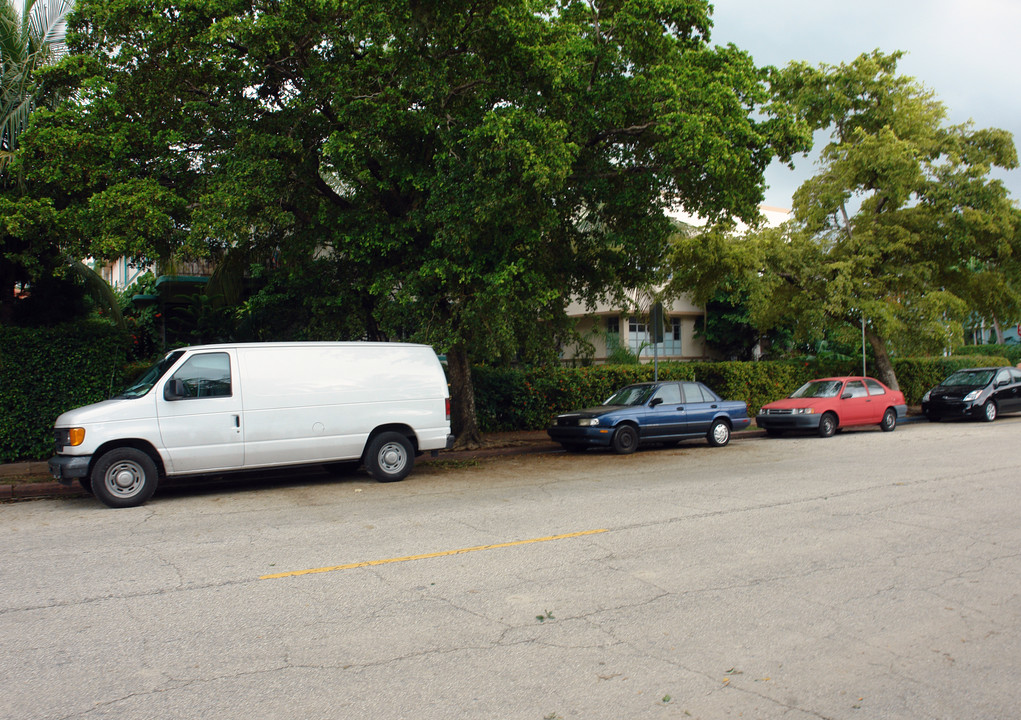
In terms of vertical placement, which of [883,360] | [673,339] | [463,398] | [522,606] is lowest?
[522,606]

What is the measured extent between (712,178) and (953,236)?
13009 millimetres

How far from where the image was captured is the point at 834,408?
18844 millimetres

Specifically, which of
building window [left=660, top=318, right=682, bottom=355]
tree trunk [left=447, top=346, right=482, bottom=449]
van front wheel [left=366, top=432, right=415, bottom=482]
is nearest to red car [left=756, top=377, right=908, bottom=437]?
tree trunk [left=447, top=346, right=482, bottom=449]

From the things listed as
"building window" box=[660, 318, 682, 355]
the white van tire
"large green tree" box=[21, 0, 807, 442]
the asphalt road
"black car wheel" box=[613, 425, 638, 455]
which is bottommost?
the asphalt road

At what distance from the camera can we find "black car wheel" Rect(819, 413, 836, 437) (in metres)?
18.6

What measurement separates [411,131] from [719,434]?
30.2 ft

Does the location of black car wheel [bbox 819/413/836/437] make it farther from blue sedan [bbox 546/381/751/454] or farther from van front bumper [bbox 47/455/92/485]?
van front bumper [bbox 47/455/92/485]

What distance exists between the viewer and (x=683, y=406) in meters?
16.2

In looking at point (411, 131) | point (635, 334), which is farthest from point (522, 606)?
point (635, 334)

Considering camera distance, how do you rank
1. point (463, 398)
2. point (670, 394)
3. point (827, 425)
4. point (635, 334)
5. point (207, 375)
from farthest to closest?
point (635, 334) < point (827, 425) < point (670, 394) < point (463, 398) < point (207, 375)

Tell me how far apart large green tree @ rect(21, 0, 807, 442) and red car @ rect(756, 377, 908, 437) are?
6715mm

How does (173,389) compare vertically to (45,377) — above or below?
below

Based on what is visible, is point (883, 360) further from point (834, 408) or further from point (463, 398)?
point (463, 398)

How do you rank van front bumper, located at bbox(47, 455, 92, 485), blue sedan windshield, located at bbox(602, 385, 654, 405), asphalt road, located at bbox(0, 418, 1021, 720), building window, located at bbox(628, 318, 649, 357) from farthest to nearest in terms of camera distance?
building window, located at bbox(628, 318, 649, 357) < blue sedan windshield, located at bbox(602, 385, 654, 405) < van front bumper, located at bbox(47, 455, 92, 485) < asphalt road, located at bbox(0, 418, 1021, 720)
